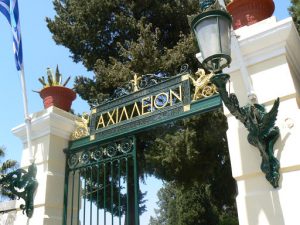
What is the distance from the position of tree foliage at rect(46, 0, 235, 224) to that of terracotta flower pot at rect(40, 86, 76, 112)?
5653mm

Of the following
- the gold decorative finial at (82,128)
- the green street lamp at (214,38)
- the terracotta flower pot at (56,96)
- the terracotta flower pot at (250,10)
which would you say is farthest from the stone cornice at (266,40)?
the terracotta flower pot at (56,96)

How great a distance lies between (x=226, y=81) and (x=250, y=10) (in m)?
1.28

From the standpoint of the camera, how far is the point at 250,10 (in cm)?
377

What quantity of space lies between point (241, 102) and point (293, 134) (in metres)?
0.61

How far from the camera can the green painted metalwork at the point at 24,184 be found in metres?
4.73

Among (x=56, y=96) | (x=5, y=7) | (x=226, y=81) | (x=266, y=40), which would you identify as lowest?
(x=226, y=81)

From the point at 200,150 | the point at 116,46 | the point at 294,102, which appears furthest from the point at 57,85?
the point at 116,46

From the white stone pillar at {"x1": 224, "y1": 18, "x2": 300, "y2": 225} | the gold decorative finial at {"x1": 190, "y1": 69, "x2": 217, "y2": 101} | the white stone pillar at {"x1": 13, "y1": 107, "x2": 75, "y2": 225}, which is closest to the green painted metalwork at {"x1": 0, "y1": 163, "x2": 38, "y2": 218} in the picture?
the white stone pillar at {"x1": 13, "y1": 107, "x2": 75, "y2": 225}

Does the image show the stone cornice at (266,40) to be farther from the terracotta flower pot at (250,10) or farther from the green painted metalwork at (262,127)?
the green painted metalwork at (262,127)

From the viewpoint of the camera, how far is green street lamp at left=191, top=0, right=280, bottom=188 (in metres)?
2.91

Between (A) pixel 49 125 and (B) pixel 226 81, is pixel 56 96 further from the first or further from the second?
(B) pixel 226 81

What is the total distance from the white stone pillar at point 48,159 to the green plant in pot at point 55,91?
0.61 feet

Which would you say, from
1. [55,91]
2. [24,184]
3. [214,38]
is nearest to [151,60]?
[55,91]

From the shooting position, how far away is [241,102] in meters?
3.53
